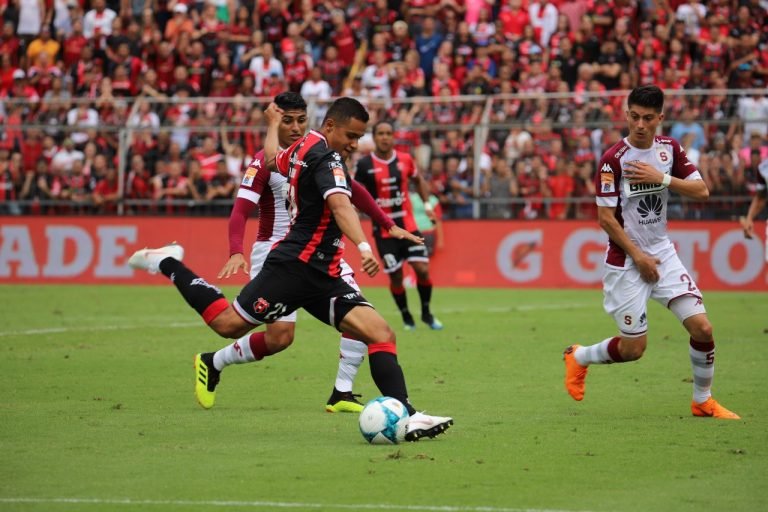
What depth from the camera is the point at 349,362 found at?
33.5ft

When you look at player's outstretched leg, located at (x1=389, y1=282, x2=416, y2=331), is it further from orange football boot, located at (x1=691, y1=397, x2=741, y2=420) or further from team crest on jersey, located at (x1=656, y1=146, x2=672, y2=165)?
team crest on jersey, located at (x1=656, y1=146, x2=672, y2=165)

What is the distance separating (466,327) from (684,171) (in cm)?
757

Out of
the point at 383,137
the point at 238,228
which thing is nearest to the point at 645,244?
the point at 238,228

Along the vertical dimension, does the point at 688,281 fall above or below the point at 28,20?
above

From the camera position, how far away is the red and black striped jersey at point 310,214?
8750mm

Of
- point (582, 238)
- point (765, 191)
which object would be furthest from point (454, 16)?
point (765, 191)

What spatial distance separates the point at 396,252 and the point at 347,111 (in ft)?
27.6

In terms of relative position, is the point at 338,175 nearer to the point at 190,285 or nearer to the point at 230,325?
the point at 230,325

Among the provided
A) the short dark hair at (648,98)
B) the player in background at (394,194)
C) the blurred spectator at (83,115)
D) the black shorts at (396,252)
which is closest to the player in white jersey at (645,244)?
the short dark hair at (648,98)

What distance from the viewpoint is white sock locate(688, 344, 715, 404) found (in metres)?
9.68

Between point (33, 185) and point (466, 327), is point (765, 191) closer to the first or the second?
point (466, 327)

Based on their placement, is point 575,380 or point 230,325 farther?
point 575,380

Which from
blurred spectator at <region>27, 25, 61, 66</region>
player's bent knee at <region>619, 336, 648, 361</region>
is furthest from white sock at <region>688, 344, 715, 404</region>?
blurred spectator at <region>27, 25, 61, 66</region>

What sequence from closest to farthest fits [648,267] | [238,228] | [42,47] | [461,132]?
[648,267]
[238,228]
[461,132]
[42,47]
